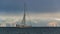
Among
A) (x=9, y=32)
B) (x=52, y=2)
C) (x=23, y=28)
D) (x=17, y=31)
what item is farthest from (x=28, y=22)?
(x=52, y=2)

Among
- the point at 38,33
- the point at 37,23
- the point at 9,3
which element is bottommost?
the point at 38,33

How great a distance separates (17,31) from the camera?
6.30 feet

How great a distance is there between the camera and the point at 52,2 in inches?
77.4

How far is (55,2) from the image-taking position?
1.96 metres

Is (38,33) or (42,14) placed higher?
(42,14)

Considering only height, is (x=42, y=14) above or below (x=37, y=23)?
above

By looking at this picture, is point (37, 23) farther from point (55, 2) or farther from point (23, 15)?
point (55, 2)

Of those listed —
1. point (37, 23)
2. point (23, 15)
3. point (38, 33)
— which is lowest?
point (38, 33)

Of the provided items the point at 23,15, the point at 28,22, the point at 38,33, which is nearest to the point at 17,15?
the point at 23,15

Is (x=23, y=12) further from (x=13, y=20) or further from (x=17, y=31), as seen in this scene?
(x=17, y=31)

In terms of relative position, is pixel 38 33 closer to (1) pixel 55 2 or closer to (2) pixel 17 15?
(2) pixel 17 15

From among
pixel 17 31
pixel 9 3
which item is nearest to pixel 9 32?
pixel 17 31

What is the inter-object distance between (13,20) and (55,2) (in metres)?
0.86

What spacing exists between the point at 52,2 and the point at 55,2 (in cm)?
6
